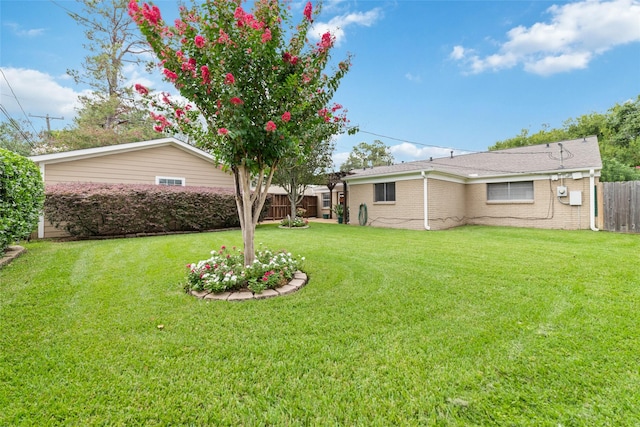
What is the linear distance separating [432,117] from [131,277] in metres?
18.1

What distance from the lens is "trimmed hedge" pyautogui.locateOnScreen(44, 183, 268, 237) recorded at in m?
7.81

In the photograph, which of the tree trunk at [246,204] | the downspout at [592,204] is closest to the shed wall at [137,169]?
the tree trunk at [246,204]

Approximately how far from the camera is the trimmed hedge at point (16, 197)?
4.72 meters

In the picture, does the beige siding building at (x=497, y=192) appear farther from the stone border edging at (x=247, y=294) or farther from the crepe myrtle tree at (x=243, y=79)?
the stone border edging at (x=247, y=294)

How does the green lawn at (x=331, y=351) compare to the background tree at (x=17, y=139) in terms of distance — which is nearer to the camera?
the green lawn at (x=331, y=351)

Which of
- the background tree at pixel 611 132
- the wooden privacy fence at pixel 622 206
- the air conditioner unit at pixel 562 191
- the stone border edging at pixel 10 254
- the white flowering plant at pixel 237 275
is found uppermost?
the background tree at pixel 611 132

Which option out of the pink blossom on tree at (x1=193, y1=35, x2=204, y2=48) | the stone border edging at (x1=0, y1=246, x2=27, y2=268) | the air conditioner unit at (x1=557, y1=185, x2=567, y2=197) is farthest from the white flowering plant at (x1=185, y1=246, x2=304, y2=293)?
the air conditioner unit at (x1=557, y1=185, x2=567, y2=197)

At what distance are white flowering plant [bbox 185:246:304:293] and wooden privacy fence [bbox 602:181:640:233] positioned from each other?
38.1 feet

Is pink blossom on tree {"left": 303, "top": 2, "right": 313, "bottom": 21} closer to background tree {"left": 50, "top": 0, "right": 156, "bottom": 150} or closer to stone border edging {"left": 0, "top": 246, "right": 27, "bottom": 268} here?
stone border edging {"left": 0, "top": 246, "right": 27, "bottom": 268}

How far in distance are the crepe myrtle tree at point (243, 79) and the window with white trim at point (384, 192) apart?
29.4ft

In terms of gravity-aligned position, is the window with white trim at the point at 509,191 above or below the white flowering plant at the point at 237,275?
above

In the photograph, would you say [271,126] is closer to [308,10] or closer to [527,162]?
[308,10]

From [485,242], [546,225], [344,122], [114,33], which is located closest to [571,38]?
[546,225]

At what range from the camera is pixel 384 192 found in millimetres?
12992
